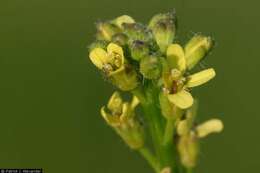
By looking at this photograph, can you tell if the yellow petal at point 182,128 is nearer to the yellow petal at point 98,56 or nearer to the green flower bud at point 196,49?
the green flower bud at point 196,49

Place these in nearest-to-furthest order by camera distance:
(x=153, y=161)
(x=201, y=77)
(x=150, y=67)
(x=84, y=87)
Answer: (x=150, y=67) < (x=201, y=77) < (x=153, y=161) < (x=84, y=87)

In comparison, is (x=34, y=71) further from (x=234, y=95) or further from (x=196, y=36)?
(x=196, y=36)

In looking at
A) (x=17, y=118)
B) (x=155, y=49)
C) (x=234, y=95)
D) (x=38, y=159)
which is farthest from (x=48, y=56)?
(x=155, y=49)

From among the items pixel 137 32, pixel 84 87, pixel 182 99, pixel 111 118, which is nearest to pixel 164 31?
pixel 137 32

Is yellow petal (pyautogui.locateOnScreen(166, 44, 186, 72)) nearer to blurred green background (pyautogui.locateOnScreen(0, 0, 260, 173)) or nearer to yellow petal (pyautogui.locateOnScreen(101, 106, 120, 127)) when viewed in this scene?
yellow petal (pyautogui.locateOnScreen(101, 106, 120, 127))

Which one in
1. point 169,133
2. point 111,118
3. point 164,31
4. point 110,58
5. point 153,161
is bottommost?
point 153,161

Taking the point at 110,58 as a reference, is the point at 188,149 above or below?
below

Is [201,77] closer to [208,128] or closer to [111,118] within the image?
[208,128]

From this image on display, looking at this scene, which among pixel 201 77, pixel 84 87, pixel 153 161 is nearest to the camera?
pixel 201 77
